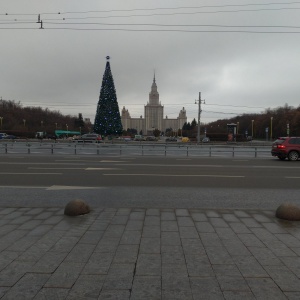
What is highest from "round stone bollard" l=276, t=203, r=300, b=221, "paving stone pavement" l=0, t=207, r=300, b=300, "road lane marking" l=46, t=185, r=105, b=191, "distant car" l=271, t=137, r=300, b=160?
"distant car" l=271, t=137, r=300, b=160

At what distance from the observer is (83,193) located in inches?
362

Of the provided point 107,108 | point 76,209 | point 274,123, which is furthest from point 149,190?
point 274,123

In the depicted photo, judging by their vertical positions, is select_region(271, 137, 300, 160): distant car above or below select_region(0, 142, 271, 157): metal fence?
above

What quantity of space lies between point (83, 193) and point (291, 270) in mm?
6404

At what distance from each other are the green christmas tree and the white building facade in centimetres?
10730

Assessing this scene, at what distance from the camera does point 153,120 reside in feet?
506

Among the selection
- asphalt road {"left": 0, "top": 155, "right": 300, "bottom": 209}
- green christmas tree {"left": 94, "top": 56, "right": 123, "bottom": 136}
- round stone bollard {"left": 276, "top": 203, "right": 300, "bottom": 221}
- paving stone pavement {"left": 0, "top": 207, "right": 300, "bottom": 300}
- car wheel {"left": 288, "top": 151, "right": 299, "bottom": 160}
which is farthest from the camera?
green christmas tree {"left": 94, "top": 56, "right": 123, "bottom": 136}

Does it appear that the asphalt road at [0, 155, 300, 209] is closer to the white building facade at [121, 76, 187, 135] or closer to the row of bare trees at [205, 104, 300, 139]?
the row of bare trees at [205, 104, 300, 139]

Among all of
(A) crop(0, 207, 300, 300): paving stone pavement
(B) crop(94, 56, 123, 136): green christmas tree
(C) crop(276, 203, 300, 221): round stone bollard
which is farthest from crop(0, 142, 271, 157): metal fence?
(A) crop(0, 207, 300, 300): paving stone pavement

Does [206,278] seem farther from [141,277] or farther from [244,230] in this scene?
[244,230]

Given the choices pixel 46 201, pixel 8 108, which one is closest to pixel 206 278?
pixel 46 201

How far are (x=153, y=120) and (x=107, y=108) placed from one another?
115m

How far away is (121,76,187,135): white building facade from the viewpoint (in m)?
150

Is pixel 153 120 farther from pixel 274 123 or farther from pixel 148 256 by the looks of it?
pixel 148 256
